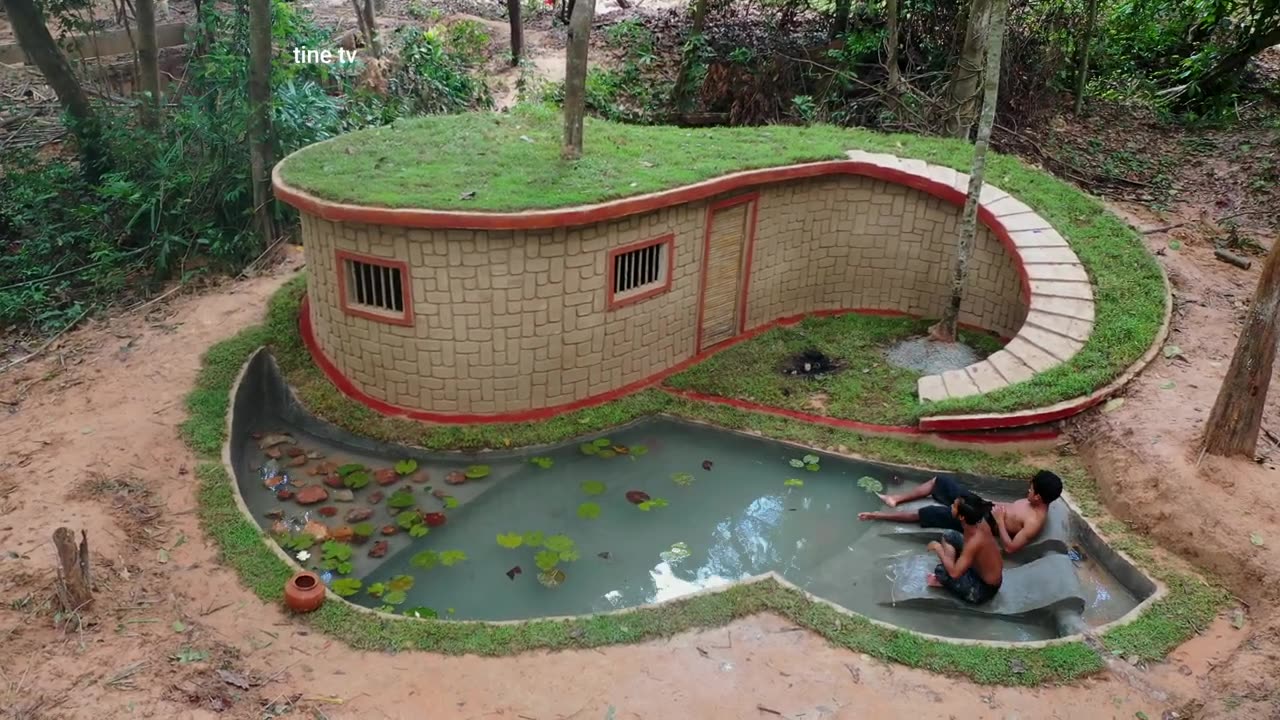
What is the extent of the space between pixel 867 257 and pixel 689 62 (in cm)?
689

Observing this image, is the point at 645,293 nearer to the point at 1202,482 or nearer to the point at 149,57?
the point at 1202,482

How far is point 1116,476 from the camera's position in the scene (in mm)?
7160

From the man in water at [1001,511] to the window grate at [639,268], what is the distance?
3055 mm

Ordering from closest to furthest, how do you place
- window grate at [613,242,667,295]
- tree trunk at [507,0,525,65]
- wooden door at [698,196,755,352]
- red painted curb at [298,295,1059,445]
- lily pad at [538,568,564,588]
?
lily pad at [538,568,564,588]
red painted curb at [298,295,1059,445]
window grate at [613,242,667,295]
wooden door at [698,196,755,352]
tree trunk at [507,0,525,65]

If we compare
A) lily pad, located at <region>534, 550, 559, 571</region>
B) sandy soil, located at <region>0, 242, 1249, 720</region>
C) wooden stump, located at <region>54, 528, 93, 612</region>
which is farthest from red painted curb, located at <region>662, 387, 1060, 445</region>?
wooden stump, located at <region>54, 528, 93, 612</region>

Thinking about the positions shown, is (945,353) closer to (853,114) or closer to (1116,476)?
(1116,476)

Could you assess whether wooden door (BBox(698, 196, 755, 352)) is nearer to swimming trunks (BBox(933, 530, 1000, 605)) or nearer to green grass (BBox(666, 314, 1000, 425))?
green grass (BBox(666, 314, 1000, 425))

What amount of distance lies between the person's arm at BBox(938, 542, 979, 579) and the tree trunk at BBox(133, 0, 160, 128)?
37.4 ft

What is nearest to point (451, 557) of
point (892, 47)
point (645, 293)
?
point (645, 293)

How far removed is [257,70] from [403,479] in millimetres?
5879

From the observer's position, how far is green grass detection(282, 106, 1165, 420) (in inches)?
314

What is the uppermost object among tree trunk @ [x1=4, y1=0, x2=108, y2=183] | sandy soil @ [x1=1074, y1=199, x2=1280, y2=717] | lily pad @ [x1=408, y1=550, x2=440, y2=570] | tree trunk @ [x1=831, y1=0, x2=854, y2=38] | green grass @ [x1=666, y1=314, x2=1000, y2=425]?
tree trunk @ [x1=831, y1=0, x2=854, y2=38]

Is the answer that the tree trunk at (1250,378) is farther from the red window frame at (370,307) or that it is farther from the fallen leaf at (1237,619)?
the red window frame at (370,307)

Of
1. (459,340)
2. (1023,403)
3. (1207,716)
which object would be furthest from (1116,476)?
(459,340)
